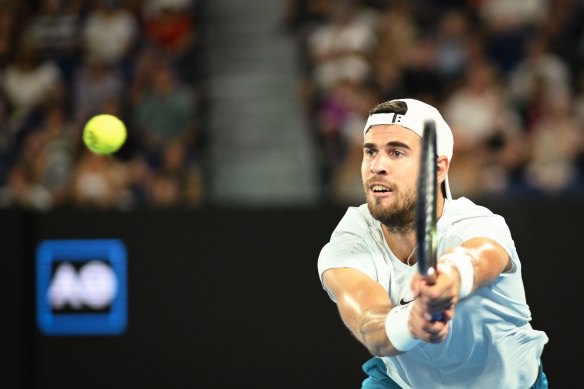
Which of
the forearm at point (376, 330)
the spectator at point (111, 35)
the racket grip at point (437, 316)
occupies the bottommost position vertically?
the forearm at point (376, 330)

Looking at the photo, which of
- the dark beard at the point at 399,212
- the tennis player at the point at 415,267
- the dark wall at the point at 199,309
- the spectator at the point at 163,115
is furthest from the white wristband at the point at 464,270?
the spectator at the point at 163,115

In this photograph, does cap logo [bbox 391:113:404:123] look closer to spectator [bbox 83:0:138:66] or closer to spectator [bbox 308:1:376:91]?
spectator [bbox 308:1:376:91]

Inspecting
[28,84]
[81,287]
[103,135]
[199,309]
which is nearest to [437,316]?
[103,135]

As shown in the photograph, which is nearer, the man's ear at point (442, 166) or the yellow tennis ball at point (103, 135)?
the man's ear at point (442, 166)

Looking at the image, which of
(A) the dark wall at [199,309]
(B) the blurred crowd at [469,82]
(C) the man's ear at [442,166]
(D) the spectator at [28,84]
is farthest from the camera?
(D) the spectator at [28,84]

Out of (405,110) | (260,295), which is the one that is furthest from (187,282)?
(405,110)

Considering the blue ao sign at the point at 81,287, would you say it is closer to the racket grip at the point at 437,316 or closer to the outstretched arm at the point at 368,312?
the outstretched arm at the point at 368,312

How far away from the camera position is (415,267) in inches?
178

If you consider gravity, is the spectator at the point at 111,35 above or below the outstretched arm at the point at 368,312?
above

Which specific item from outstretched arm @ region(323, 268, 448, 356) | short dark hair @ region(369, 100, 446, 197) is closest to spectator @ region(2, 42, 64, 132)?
short dark hair @ region(369, 100, 446, 197)

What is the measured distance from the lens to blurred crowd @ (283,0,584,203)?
9.39 metres

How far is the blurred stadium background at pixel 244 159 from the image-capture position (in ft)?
27.8

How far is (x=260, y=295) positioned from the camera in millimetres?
8539

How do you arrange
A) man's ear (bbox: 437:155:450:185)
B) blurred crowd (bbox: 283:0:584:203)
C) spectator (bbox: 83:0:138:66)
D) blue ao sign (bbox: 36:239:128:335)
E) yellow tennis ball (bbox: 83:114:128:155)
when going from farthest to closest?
spectator (bbox: 83:0:138:66) < blurred crowd (bbox: 283:0:584:203) < blue ao sign (bbox: 36:239:128:335) < yellow tennis ball (bbox: 83:114:128:155) < man's ear (bbox: 437:155:450:185)
